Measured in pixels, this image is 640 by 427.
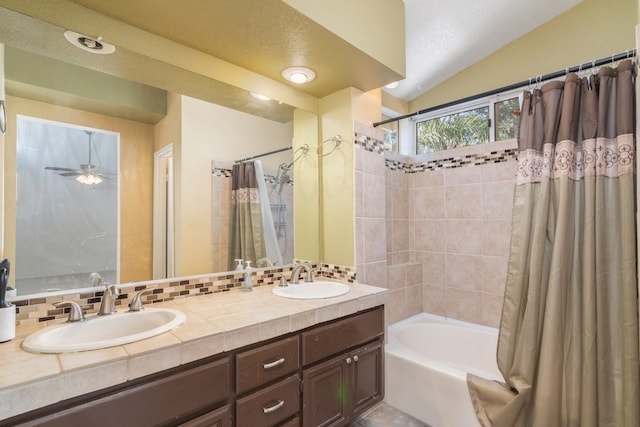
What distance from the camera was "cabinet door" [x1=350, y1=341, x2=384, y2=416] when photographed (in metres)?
1.60

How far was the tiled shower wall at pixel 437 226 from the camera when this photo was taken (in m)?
2.11

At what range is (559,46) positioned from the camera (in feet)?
7.47

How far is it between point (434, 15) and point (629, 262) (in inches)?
72.2

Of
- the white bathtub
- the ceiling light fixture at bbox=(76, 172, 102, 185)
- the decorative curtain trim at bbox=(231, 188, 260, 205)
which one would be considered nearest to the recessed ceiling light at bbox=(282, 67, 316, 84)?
the decorative curtain trim at bbox=(231, 188, 260, 205)

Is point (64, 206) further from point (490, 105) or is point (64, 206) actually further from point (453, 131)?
point (490, 105)

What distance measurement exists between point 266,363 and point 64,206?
109 cm

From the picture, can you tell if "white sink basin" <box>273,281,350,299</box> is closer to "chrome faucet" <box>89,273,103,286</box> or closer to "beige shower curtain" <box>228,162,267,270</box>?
"beige shower curtain" <box>228,162,267,270</box>

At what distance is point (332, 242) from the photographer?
213 cm

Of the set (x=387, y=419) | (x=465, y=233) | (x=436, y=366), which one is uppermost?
(x=465, y=233)

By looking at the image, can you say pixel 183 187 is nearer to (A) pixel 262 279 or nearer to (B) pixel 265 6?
(A) pixel 262 279

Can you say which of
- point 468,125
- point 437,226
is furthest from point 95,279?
point 468,125

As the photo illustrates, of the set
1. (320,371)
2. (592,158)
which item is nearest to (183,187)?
(320,371)

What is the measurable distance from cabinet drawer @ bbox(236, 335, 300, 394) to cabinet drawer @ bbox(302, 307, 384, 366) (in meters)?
0.06

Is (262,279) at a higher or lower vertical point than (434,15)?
lower
